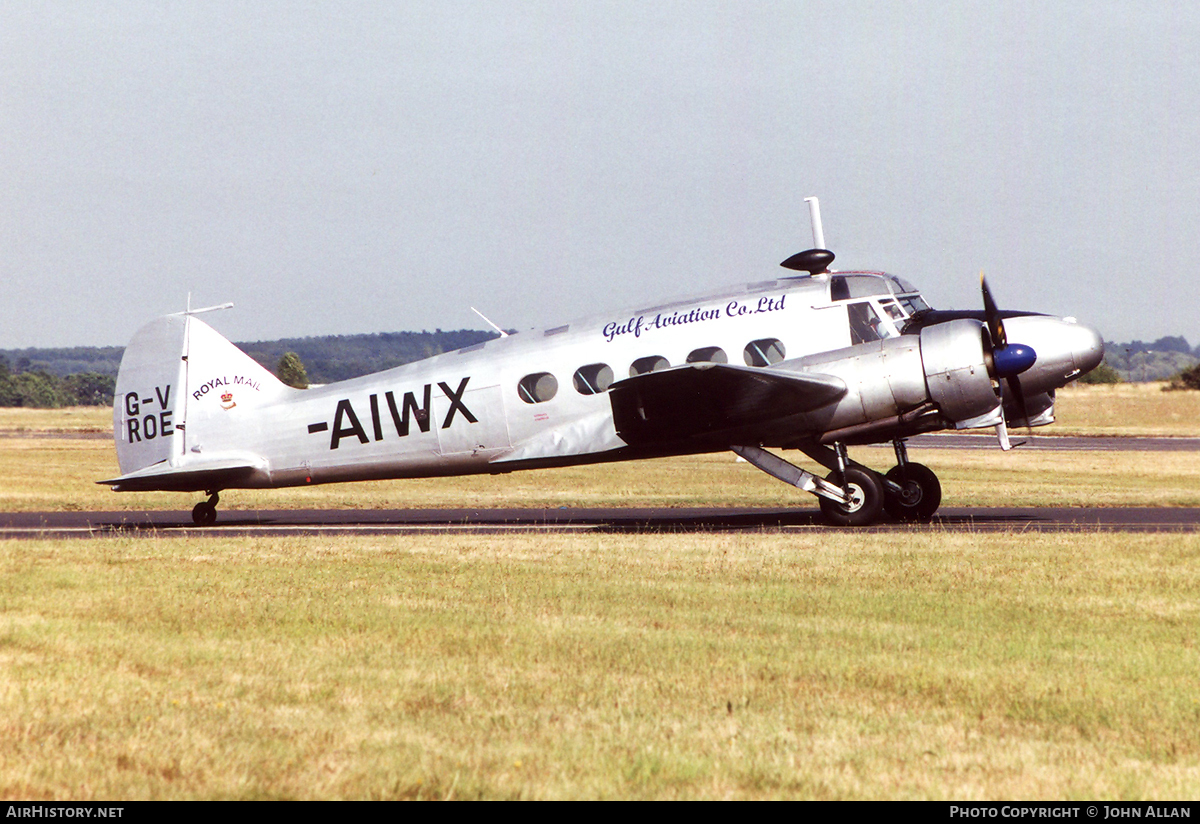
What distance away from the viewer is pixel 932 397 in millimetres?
17141

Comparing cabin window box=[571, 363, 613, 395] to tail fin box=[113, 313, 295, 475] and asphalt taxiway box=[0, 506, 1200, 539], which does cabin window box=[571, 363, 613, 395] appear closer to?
asphalt taxiway box=[0, 506, 1200, 539]

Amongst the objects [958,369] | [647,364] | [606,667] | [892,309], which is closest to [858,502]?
[958,369]

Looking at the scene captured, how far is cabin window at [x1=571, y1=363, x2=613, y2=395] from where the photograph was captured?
18.8 metres

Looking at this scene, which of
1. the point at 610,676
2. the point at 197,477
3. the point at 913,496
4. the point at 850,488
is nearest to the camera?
the point at 610,676

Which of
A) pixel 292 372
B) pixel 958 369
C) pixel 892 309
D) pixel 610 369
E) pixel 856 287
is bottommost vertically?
pixel 958 369

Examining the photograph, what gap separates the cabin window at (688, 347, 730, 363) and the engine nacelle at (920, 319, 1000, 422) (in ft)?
10.3

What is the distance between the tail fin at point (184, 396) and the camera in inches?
818

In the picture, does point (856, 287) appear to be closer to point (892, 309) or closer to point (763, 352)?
point (892, 309)

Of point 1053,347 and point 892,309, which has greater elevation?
point 892,309

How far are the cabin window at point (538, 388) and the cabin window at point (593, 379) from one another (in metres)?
0.42

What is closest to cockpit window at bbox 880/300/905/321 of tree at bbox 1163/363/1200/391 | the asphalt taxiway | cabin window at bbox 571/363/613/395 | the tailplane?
the asphalt taxiway

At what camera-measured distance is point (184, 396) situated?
20.8 m

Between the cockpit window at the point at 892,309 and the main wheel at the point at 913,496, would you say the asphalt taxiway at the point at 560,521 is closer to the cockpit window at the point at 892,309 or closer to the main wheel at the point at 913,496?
the main wheel at the point at 913,496

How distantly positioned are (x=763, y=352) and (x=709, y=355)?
88 cm
